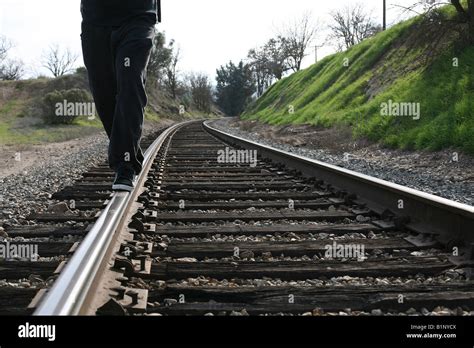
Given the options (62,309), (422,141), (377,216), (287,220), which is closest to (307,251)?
(287,220)

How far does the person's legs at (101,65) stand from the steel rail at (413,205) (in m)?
2.16

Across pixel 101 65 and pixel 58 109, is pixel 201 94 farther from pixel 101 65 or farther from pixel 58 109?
pixel 101 65

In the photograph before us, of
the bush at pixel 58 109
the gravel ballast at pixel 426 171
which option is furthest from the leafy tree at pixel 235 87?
the gravel ballast at pixel 426 171

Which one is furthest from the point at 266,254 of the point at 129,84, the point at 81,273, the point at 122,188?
the point at 129,84

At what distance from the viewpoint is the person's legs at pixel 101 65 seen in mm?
3844

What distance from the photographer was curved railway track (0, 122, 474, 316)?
2.11 metres

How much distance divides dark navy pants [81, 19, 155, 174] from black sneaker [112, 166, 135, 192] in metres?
0.04

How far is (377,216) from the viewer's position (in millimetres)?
3928

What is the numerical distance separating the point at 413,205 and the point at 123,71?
2.18 metres

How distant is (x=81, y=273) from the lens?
6.74 ft

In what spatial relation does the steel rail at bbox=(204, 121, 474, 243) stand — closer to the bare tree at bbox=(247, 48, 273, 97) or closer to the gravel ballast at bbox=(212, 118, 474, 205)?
the gravel ballast at bbox=(212, 118, 474, 205)
